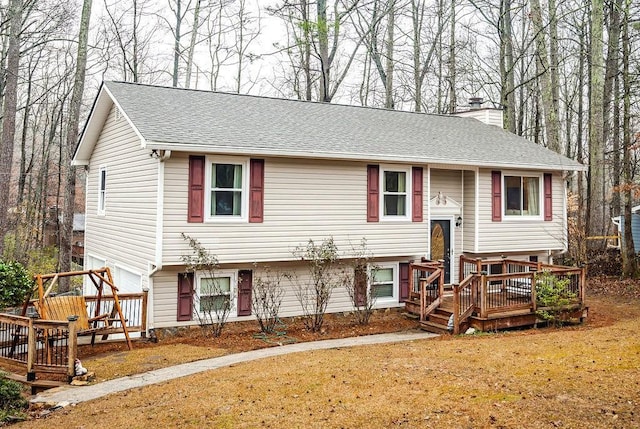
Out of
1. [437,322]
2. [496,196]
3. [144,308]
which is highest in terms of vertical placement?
[496,196]

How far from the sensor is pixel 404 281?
14586mm

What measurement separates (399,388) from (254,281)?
20.1ft

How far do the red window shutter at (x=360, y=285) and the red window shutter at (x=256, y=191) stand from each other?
3150 mm

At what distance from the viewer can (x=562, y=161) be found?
1603cm

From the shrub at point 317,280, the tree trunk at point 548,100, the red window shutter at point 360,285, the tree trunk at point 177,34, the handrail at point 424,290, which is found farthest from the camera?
the tree trunk at point 177,34

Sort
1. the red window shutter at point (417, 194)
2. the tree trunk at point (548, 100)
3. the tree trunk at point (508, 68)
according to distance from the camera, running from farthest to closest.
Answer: the tree trunk at point (508, 68) → the tree trunk at point (548, 100) → the red window shutter at point (417, 194)

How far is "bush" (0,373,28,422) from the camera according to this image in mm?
7138

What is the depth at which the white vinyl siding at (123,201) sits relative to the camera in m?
11.8

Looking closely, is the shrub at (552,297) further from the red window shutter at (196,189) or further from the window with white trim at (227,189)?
the red window shutter at (196,189)

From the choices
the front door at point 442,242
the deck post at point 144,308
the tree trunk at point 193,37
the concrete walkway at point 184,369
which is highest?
the tree trunk at point 193,37

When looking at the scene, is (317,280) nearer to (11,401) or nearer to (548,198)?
(11,401)

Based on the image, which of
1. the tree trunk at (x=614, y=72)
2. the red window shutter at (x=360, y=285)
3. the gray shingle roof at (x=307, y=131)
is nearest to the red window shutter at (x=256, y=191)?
the gray shingle roof at (x=307, y=131)

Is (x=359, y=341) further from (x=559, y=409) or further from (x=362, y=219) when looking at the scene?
(x=559, y=409)

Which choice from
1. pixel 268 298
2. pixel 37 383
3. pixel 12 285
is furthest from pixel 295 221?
pixel 12 285
